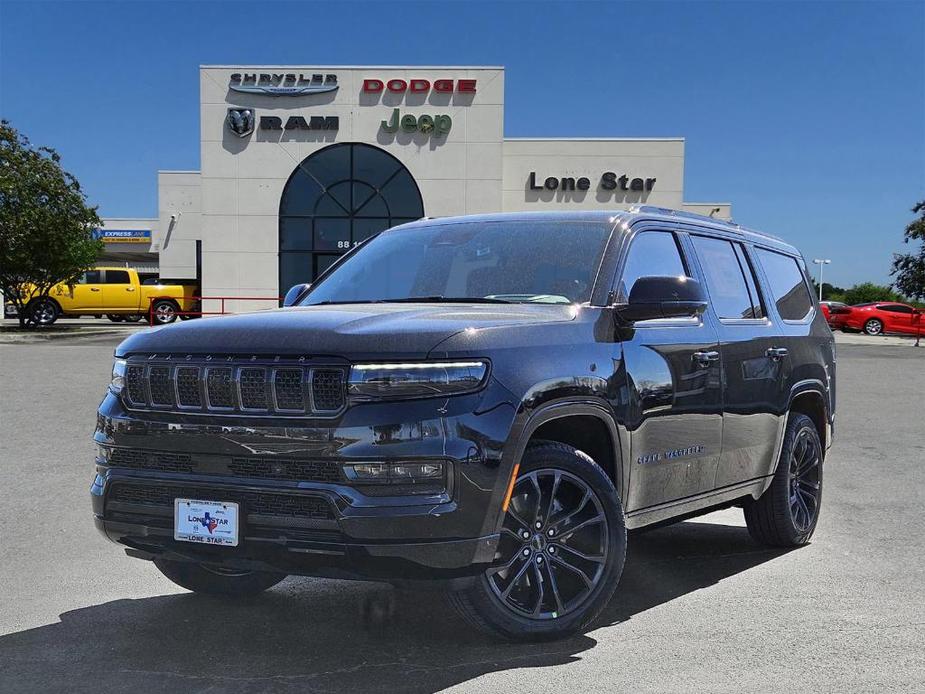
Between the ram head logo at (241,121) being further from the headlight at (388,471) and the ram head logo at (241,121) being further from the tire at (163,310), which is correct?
the headlight at (388,471)

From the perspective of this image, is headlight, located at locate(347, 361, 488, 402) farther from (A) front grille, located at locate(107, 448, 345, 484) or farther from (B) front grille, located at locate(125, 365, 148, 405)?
(B) front grille, located at locate(125, 365, 148, 405)

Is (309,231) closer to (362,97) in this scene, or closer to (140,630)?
(362,97)

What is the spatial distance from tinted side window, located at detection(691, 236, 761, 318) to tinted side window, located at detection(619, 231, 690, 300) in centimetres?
28

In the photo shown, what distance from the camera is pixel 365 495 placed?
3812mm

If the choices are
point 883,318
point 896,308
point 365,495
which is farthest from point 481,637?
point 896,308

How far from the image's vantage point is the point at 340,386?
390 centimetres

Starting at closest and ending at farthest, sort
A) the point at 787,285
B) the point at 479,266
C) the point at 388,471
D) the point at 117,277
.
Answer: the point at 388,471
the point at 479,266
the point at 787,285
the point at 117,277

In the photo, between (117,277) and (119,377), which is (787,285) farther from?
(117,277)

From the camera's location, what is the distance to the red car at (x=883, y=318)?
45188mm

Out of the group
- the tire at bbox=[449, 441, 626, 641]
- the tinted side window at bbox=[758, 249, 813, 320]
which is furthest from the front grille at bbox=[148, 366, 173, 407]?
the tinted side window at bbox=[758, 249, 813, 320]

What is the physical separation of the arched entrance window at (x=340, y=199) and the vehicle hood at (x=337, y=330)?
3420 centimetres

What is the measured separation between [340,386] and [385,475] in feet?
1.21

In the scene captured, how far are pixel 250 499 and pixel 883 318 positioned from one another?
4553 centimetres

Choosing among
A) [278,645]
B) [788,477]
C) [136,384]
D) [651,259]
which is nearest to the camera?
[136,384]
